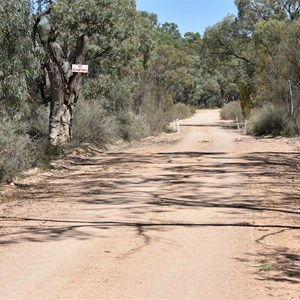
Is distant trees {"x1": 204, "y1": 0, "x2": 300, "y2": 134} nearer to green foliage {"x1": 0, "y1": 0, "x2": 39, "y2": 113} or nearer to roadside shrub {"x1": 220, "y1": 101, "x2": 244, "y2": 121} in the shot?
roadside shrub {"x1": 220, "y1": 101, "x2": 244, "y2": 121}

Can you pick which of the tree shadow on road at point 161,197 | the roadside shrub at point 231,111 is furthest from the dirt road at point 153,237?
the roadside shrub at point 231,111

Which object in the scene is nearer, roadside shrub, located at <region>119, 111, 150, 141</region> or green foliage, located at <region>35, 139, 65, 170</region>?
green foliage, located at <region>35, 139, 65, 170</region>

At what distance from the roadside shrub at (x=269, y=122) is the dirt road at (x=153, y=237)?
18.7m

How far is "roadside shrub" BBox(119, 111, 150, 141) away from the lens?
101 feet

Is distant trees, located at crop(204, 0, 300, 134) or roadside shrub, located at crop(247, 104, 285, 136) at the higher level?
distant trees, located at crop(204, 0, 300, 134)

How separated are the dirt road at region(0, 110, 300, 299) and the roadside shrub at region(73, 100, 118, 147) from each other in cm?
999

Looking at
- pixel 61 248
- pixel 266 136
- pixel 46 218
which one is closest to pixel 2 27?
pixel 46 218

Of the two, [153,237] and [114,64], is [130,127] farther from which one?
[153,237]

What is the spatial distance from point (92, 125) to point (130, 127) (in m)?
5.23

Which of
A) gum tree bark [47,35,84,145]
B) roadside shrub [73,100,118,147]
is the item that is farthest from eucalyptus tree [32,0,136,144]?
roadside shrub [73,100,118,147]

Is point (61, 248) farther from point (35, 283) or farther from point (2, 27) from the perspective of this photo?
point (2, 27)

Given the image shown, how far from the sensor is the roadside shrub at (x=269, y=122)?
33.4m

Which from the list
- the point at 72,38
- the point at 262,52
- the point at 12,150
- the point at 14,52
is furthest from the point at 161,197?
the point at 262,52

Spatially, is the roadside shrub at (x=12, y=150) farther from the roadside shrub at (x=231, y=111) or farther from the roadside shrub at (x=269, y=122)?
the roadside shrub at (x=231, y=111)
